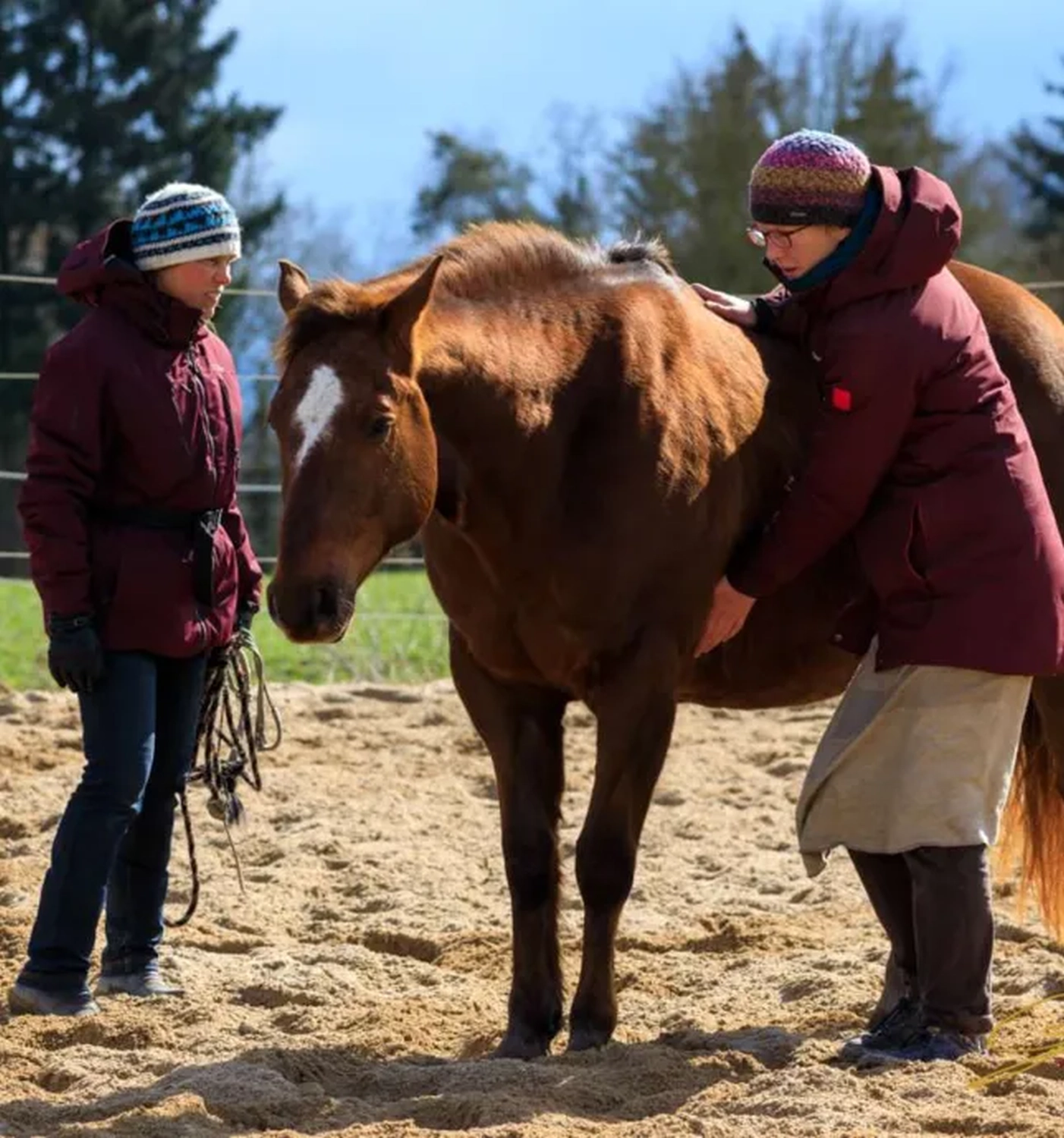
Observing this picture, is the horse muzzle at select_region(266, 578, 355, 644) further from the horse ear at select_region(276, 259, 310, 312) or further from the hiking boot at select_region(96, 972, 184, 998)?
the hiking boot at select_region(96, 972, 184, 998)

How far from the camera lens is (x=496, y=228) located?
15.2 ft

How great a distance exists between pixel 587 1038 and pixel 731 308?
1.79m

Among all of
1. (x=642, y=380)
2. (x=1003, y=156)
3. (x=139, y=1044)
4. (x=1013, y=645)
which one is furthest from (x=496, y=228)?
(x=1003, y=156)

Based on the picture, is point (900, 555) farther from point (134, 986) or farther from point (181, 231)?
point (134, 986)

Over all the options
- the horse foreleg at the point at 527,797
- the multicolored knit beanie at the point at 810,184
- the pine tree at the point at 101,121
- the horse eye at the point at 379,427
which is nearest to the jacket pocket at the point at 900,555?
the multicolored knit beanie at the point at 810,184

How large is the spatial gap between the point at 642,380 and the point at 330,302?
32.2 inches

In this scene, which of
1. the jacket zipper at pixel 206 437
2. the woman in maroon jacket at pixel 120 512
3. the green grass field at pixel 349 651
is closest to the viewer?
the woman in maroon jacket at pixel 120 512

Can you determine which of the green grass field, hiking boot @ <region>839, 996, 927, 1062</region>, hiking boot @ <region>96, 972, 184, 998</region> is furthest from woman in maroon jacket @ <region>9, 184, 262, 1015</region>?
the green grass field

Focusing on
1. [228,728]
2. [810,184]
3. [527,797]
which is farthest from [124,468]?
[810,184]

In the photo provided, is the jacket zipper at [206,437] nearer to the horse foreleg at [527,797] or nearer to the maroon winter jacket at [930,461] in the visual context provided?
the horse foreleg at [527,797]

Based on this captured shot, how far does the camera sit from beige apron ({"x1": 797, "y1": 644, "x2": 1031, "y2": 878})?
4.16 metres

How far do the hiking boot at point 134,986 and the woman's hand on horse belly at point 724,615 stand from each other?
161 centimetres

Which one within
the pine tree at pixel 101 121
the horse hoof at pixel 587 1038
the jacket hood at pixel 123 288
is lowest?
the horse hoof at pixel 587 1038

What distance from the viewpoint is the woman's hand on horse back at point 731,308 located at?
4.98 m
